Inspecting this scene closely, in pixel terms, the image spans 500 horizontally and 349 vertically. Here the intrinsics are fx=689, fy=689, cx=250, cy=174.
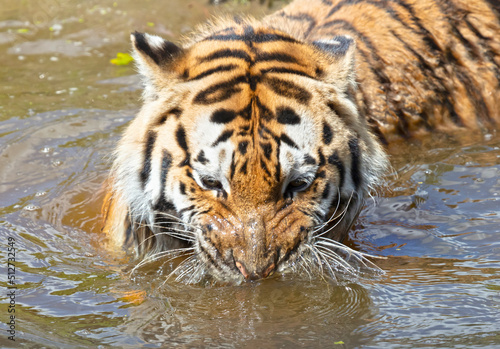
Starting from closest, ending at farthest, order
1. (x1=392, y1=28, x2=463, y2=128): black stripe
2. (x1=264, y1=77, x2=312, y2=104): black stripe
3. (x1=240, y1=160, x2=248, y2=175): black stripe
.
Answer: (x1=240, y1=160, x2=248, y2=175): black stripe
(x1=264, y1=77, x2=312, y2=104): black stripe
(x1=392, y1=28, x2=463, y2=128): black stripe

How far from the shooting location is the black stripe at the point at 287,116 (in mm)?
3062

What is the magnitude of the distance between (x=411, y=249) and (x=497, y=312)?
0.85 metres

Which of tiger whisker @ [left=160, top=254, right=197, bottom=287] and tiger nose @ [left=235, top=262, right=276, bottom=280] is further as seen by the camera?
tiger whisker @ [left=160, top=254, right=197, bottom=287]

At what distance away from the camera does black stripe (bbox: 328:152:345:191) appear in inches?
124

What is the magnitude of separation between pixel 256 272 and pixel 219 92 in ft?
2.85

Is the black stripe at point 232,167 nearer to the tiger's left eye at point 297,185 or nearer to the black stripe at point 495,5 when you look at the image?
the tiger's left eye at point 297,185

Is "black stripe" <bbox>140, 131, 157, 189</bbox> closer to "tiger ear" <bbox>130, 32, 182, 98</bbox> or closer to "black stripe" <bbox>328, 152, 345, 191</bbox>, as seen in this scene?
"tiger ear" <bbox>130, 32, 182, 98</bbox>

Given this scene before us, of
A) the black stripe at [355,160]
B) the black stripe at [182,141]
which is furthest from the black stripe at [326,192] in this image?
the black stripe at [182,141]

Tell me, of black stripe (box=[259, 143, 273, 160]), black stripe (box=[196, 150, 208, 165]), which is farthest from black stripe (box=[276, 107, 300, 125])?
black stripe (box=[196, 150, 208, 165])

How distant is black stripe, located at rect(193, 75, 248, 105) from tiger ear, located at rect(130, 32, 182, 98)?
0.20 m

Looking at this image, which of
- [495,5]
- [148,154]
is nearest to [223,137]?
[148,154]

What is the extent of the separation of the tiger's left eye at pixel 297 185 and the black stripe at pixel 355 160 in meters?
0.35

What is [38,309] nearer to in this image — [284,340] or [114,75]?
[284,340]

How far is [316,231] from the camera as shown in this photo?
314 centimetres
